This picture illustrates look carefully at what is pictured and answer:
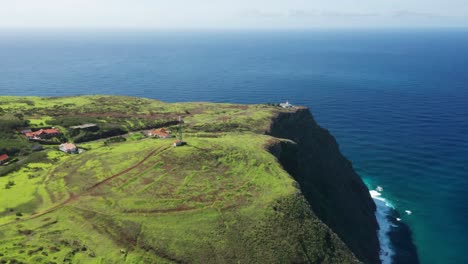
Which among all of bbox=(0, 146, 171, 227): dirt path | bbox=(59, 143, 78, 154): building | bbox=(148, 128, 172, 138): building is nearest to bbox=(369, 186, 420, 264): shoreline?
bbox=(0, 146, 171, 227): dirt path

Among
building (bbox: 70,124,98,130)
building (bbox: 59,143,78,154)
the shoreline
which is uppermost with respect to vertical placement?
building (bbox: 70,124,98,130)

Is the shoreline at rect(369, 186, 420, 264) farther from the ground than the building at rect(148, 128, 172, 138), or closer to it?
closer to it

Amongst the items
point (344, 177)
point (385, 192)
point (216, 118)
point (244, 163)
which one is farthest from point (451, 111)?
point (244, 163)

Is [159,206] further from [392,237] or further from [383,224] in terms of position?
[383,224]

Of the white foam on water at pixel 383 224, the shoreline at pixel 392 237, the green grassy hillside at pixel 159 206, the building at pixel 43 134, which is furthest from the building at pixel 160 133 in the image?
the white foam on water at pixel 383 224

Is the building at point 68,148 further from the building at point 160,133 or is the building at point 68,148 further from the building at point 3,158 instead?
the building at point 160,133

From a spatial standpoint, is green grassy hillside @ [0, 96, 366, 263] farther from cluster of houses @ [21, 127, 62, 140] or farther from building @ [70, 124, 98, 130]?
building @ [70, 124, 98, 130]
